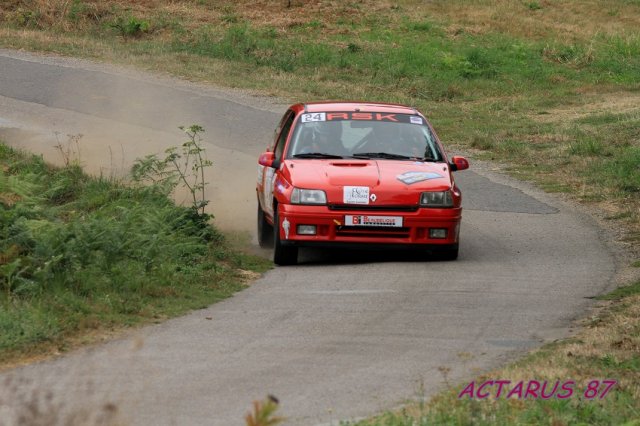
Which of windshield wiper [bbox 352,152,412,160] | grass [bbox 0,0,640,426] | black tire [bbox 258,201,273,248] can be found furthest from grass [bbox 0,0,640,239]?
black tire [bbox 258,201,273,248]

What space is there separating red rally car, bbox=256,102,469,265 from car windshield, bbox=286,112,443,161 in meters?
0.01

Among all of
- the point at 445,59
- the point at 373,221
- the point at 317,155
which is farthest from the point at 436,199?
the point at 445,59

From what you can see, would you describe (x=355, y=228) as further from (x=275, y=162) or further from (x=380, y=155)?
(x=275, y=162)

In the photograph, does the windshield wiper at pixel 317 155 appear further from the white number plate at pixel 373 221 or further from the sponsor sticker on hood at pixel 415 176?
the white number plate at pixel 373 221

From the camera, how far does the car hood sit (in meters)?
12.4

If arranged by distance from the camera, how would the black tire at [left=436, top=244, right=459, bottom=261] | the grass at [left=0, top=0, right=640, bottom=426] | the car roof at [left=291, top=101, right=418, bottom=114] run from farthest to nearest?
the grass at [left=0, top=0, right=640, bottom=426] < the car roof at [left=291, top=101, right=418, bottom=114] < the black tire at [left=436, top=244, right=459, bottom=261]

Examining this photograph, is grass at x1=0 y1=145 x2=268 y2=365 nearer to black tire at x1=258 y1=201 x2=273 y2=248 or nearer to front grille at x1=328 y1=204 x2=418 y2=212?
black tire at x1=258 y1=201 x2=273 y2=248

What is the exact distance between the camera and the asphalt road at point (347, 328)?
7230 millimetres

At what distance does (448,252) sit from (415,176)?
863 mm

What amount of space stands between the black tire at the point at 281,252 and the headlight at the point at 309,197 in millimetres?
319

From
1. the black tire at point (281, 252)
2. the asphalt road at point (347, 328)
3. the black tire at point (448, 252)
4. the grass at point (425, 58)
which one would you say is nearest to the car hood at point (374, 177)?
the black tire at point (281, 252)

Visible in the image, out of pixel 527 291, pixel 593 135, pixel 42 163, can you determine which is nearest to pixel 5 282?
pixel 527 291

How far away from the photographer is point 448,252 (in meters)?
12.8

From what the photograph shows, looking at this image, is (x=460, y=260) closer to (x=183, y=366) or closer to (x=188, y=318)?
(x=188, y=318)
